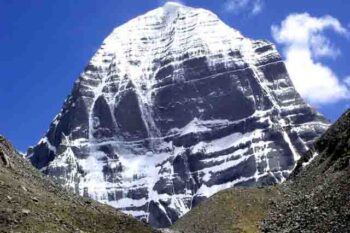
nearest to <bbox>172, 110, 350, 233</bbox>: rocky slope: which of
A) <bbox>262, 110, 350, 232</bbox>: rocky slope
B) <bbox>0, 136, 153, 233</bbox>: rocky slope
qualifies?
<bbox>262, 110, 350, 232</bbox>: rocky slope

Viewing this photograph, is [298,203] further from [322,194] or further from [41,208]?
[41,208]

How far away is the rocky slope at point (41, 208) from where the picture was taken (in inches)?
1838

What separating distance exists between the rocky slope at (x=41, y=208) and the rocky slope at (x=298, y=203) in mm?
12130

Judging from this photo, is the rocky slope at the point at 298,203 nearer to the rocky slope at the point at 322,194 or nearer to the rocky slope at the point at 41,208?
the rocky slope at the point at 322,194

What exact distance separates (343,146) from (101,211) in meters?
27.8

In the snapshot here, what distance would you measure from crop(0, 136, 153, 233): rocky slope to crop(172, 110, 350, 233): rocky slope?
1213 cm

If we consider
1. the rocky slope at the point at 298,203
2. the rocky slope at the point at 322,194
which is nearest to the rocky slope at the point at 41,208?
the rocky slope at the point at 322,194

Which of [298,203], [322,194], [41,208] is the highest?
[298,203]

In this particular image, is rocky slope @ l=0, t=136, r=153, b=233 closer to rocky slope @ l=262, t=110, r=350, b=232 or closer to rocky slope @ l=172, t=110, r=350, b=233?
rocky slope @ l=262, t=110, r=350, b=232

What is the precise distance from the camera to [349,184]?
57125 millimetres

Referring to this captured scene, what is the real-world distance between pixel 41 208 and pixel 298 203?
24.8 metres

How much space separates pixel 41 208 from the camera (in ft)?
164

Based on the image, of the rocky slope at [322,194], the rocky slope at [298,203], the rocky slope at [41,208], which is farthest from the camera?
the rocky slope at [298,203]

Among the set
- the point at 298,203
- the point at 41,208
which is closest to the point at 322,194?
the point at 298,203
